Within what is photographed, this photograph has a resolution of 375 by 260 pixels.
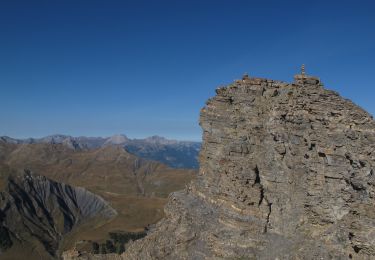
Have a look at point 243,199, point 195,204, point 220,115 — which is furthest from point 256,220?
point 220,115

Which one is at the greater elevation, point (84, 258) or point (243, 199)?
point (243, 199)

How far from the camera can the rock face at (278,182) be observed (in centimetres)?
4175

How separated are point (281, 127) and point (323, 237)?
13.8m

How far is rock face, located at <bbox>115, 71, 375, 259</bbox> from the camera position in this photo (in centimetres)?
4175

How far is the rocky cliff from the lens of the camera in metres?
41.8

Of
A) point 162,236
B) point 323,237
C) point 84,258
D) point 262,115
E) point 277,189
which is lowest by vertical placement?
point 84,258

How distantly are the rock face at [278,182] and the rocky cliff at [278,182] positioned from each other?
0.11 meters

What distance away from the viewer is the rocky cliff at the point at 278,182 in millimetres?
41750

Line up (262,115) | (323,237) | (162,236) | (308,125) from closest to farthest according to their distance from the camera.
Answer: (323,237) < (308,125) < (262,115) < (162,236)

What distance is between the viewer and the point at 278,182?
4994 cm

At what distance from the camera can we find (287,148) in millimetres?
49250

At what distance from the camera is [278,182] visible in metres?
49.9

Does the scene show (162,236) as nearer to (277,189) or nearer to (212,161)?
(212,161)

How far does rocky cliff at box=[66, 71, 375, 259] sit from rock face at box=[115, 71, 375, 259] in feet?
0.37
